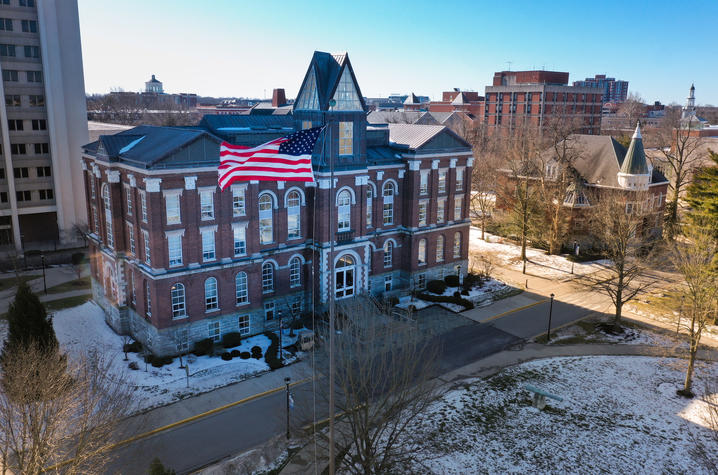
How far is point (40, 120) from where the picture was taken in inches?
2507

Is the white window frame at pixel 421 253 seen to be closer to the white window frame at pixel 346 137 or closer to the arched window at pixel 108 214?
the white window frame at pixel 346 137

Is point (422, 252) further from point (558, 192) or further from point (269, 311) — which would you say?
point (558, 192)

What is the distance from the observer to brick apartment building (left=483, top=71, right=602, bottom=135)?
395 feet

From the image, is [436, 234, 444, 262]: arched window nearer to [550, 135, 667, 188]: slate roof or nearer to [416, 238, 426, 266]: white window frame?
[416, 238, 426, 266]: white window frame

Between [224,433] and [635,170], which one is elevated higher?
[635,170]

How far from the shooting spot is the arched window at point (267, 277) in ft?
137

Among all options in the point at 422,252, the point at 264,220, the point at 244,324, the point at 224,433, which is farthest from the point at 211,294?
the point at 422,252

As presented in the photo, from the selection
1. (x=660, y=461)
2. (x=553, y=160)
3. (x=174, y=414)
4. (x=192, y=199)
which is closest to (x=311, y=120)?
(x=192, y=199)

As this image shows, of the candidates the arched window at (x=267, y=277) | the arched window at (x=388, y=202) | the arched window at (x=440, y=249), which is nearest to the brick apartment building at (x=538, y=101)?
the arched window at (x=440, y=249)

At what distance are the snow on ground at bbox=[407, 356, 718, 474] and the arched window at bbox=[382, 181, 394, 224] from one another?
17.5m

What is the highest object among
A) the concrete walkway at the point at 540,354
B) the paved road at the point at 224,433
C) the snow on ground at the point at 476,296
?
the snow on ground at the point at 476,296

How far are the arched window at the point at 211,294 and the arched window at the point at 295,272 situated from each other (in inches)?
264

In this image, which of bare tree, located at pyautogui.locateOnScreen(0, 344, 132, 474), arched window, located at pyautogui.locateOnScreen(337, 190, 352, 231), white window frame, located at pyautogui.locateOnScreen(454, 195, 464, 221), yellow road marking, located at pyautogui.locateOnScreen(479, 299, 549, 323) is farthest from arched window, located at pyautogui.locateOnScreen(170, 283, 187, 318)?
white window frame, located at pyautogui.locateOnScreen(454, 195, 464, 221)

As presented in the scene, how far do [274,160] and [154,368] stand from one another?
19.1m
